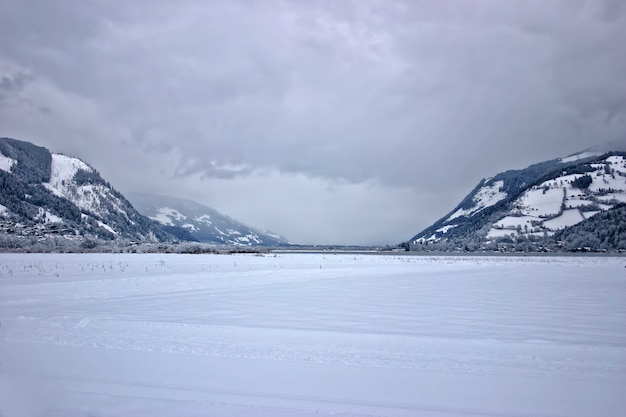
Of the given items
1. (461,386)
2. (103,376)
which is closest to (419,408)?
(461,386)

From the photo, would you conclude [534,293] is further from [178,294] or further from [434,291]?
[178,294]

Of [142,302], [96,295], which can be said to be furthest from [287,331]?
[96,295]

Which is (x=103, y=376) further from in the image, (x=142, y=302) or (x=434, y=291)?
(x=434, y=291)

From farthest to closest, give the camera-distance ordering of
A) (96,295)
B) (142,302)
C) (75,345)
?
(96,295)
(142,302)
(75,345)

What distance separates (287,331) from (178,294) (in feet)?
38.3

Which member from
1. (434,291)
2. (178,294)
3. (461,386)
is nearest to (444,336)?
(461,386)

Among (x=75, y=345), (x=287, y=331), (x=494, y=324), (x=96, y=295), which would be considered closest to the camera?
(x=75, y=345)

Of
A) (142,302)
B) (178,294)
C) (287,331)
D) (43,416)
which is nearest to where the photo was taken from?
(43,416)

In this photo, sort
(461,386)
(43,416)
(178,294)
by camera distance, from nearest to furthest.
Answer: (43,416), (461,386), (178,294)

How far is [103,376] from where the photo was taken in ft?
27.5

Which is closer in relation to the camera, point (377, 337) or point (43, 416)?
point (43, 416)

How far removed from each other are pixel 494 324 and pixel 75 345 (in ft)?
44.1

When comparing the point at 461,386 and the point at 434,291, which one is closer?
the point at 461,386

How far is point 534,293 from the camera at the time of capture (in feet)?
81.0
